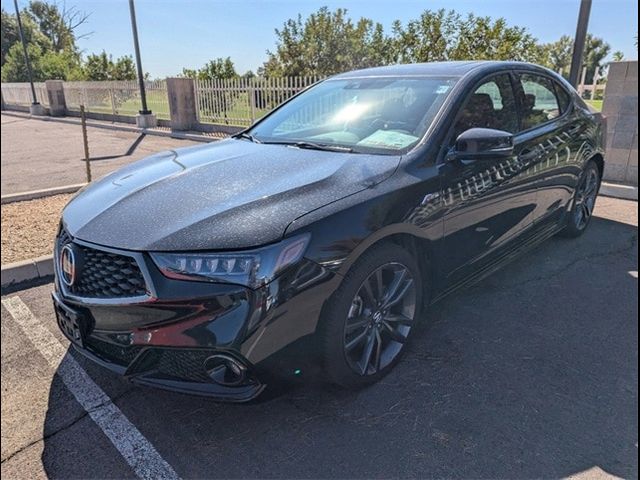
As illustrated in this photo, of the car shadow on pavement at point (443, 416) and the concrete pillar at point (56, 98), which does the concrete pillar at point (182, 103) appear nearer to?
the concrete pillar at point (56, 98)

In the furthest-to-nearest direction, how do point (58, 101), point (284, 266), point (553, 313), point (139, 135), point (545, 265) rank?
point (58, 101) → point (139, 135) → point (545, 265) → point (553, 313) → point (284, 266)

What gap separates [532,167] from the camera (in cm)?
350

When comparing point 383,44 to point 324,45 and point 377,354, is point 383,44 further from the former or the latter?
point 377,354

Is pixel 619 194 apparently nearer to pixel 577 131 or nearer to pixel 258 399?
pixel 577 131

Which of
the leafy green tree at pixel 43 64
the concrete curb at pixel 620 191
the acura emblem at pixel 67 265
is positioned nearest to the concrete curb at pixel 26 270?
the acura emblem at pixel 67 265

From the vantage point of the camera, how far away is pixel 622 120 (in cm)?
704

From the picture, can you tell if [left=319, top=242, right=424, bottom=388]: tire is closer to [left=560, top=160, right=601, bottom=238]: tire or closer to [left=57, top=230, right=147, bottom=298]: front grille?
[left=57, top=230, right=147, bottom=298]: front grille

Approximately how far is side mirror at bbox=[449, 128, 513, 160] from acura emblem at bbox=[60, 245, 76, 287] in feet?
6.89

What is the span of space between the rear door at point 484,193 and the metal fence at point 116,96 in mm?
14816

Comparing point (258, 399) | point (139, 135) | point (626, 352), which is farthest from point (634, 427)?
point (139, 135)

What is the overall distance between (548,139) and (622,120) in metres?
4.36

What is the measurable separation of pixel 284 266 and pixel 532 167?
2.38m

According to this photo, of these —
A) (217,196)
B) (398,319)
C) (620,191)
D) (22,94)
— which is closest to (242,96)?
(620,191)

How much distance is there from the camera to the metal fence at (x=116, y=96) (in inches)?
660
